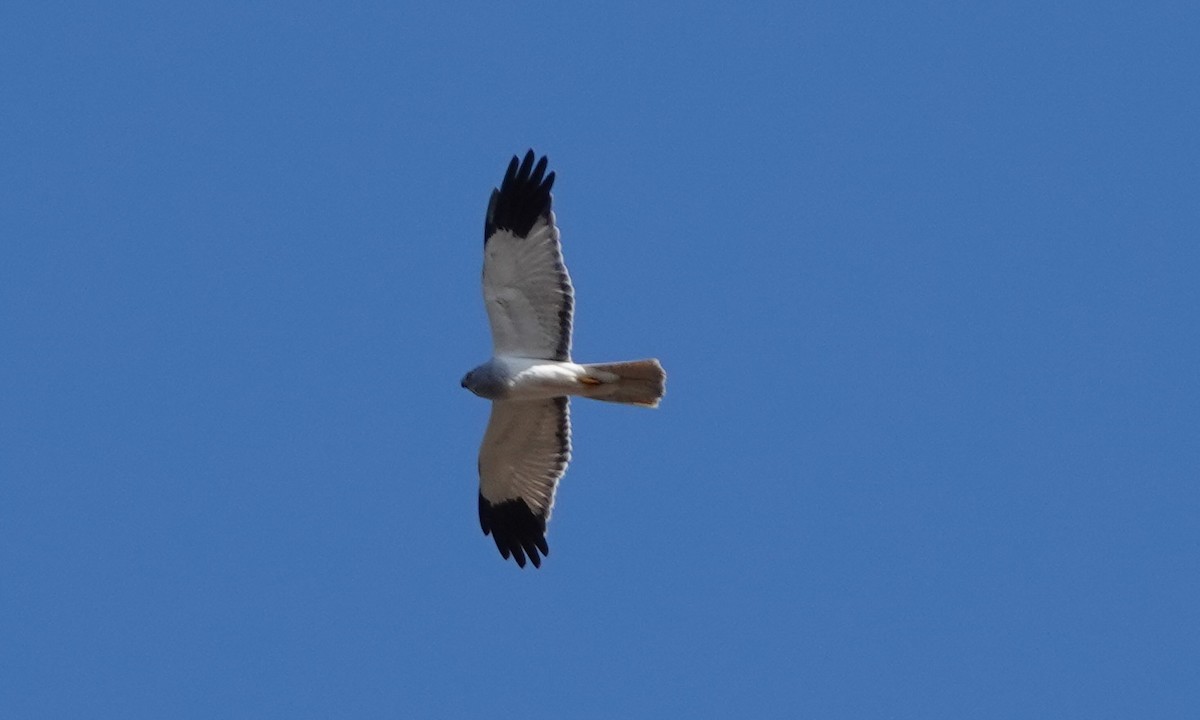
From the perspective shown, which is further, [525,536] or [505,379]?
[525,536]

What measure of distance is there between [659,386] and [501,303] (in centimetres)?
143

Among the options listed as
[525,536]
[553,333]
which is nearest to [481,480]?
[525,536]

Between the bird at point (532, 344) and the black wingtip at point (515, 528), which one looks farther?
the black wingtip at point (515, 528)

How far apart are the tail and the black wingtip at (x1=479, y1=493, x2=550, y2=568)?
1656 millimetres

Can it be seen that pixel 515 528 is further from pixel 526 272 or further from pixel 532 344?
pixel 526 272

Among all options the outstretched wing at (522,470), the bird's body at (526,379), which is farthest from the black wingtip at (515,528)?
the bird's body at (526,379)

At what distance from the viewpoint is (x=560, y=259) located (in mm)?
17266

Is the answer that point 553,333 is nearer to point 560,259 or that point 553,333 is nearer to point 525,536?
point 560,259

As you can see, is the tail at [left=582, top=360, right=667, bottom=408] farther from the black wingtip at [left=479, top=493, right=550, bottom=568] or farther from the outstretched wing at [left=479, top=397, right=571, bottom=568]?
the black wingtip at [left=479, top=493, right=550, bottom=568]

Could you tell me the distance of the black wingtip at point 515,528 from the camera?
1853 centimetres

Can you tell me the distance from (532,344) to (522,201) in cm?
119

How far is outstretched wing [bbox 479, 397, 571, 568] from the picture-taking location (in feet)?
59.5

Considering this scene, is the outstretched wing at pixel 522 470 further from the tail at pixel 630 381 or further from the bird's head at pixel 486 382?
the tail at pixel 630 381

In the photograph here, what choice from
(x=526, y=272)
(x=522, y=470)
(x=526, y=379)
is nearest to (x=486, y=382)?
(x=526, y=379)
